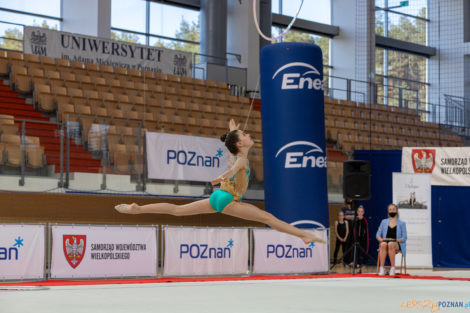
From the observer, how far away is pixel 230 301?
859 centimetres

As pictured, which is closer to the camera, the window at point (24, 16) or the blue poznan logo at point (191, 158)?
the blue poznan logo at point (191, 158)

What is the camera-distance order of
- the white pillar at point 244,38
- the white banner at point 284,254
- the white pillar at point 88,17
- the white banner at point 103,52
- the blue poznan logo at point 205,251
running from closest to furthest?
1. the blue poznan logo at point 205,251
2. the white banner at point 284,254
3. the white banner at point 103,52
4. the white pillar at point 88,17
5. the white pillar at point 244,38

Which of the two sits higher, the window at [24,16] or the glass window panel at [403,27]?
the glass window panel at [403,27]

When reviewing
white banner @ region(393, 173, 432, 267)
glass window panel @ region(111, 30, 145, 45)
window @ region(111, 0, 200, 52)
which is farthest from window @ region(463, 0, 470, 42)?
white banner @ region(393, 173, 432, 267)

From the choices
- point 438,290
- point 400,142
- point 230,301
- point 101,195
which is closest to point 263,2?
point 400,142

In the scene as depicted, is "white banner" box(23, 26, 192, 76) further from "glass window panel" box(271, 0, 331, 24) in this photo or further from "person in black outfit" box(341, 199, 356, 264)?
A: "person in black outfit" box(341, 199, 356, 264)

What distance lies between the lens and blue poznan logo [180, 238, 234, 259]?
1320 cm

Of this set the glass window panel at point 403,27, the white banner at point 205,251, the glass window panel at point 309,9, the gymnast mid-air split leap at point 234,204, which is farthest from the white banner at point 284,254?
the glass window panel at point 403,27

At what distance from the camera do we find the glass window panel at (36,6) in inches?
903

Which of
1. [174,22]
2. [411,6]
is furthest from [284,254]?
[411,6]

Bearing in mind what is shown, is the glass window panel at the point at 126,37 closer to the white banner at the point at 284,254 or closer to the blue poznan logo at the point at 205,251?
the white banner at the point at 284,254

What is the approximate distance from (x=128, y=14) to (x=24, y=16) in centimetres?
382

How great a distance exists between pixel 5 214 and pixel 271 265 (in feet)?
17.0

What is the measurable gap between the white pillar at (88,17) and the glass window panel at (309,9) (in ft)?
28.8
